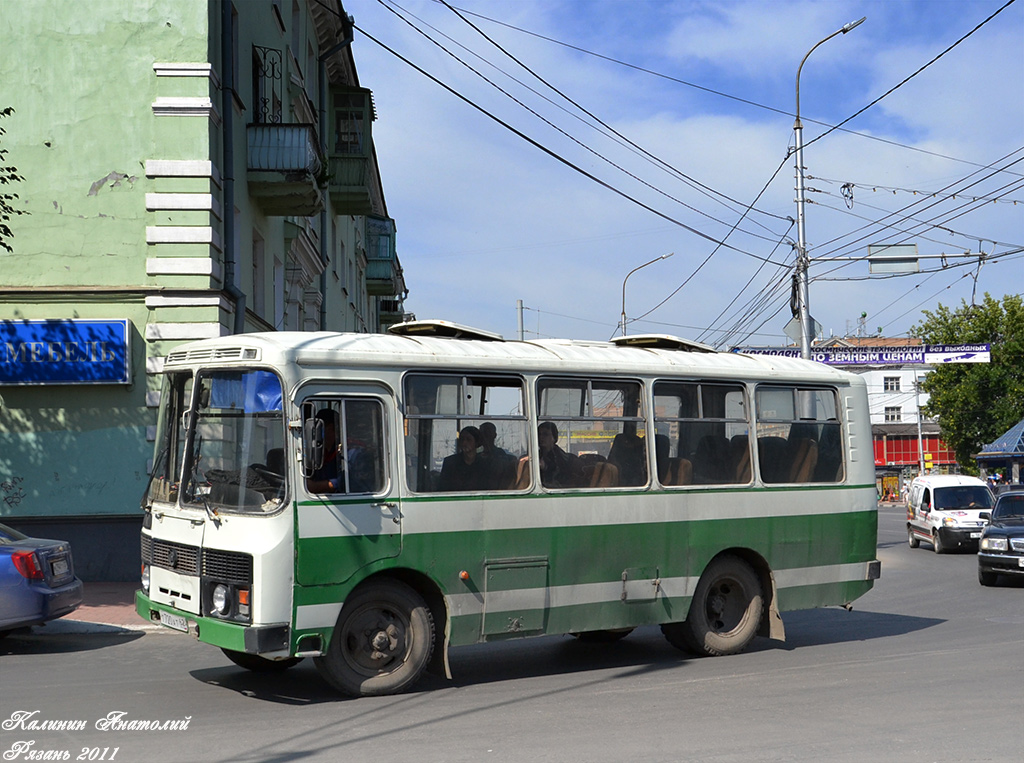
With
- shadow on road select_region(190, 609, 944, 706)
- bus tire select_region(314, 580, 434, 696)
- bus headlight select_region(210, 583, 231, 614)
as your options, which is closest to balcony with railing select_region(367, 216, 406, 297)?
shadow on road select_region(190, 609, 944, 706)

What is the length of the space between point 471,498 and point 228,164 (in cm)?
1052

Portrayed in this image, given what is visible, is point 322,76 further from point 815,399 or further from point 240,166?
point 815,399

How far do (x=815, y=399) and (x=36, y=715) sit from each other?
7.99m

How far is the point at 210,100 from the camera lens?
16.3 meters

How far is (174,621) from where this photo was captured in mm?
8250

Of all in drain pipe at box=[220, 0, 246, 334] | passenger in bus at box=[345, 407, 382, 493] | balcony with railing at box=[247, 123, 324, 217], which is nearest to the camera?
passenger in bus at box=[345, 407, 382, 493]

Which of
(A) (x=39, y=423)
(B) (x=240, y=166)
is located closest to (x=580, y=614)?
(A) (x=39, y=423)

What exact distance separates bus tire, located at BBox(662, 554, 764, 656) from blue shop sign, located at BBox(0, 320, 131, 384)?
958 cm

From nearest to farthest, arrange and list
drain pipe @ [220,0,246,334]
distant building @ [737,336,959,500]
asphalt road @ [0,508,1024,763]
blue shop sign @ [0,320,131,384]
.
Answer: asphalt road @ [0,508,1024,763], blue shop sign @ [0,320,131,384], drain pipe @ [220,0,246,334], distant building @ [737,336,959,500]

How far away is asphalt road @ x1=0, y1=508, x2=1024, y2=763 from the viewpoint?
666 cm

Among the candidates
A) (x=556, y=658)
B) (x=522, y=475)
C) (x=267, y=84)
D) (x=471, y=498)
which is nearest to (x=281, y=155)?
(x=267, y=84)

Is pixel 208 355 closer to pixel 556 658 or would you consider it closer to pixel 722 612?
pixel 556 658

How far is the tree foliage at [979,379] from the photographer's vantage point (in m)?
54.9

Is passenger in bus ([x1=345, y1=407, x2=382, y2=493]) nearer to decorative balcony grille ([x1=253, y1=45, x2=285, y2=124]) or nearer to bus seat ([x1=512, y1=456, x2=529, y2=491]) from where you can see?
bus seat ([x1=512, y1=456, x2=529, y2=491])
